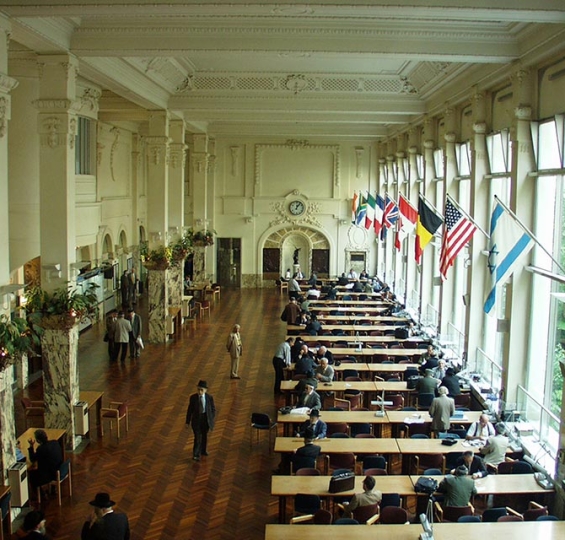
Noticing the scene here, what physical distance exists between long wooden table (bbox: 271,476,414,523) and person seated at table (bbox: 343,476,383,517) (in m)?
0.29

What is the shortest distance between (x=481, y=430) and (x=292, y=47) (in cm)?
725

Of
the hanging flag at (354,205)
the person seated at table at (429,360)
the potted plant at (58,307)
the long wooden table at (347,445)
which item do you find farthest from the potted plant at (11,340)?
the hanging flag at (354,205)

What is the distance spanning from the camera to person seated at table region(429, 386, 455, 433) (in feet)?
39.4

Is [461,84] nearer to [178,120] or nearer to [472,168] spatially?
[472,168]

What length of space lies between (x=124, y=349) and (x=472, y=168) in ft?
33.5

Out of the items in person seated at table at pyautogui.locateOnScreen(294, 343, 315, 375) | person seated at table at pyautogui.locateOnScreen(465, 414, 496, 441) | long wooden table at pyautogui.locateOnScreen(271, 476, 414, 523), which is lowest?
long wooden table at pyautogui.locateOnScreen(271, 476, 414, 523)

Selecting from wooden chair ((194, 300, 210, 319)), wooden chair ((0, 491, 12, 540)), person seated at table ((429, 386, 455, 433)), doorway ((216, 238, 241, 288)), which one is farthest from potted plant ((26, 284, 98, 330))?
doorway ((216, 238, 241, 288))

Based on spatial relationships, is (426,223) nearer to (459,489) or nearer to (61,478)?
(459,489)

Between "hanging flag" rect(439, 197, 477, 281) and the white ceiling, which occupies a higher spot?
the white ceiling

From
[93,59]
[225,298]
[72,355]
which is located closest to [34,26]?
[93,59]

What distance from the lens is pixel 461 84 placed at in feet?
53.8

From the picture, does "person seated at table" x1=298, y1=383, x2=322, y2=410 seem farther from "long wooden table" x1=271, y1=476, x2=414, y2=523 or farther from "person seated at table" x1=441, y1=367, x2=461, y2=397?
"long wooden table" x1=271, y1=476, x2=414, y2=523

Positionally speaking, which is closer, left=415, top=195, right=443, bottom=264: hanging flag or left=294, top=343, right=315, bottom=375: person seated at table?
left=415, top=195, right=443, bottom=264: hanging flag

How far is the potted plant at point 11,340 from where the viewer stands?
9273 millimetres
